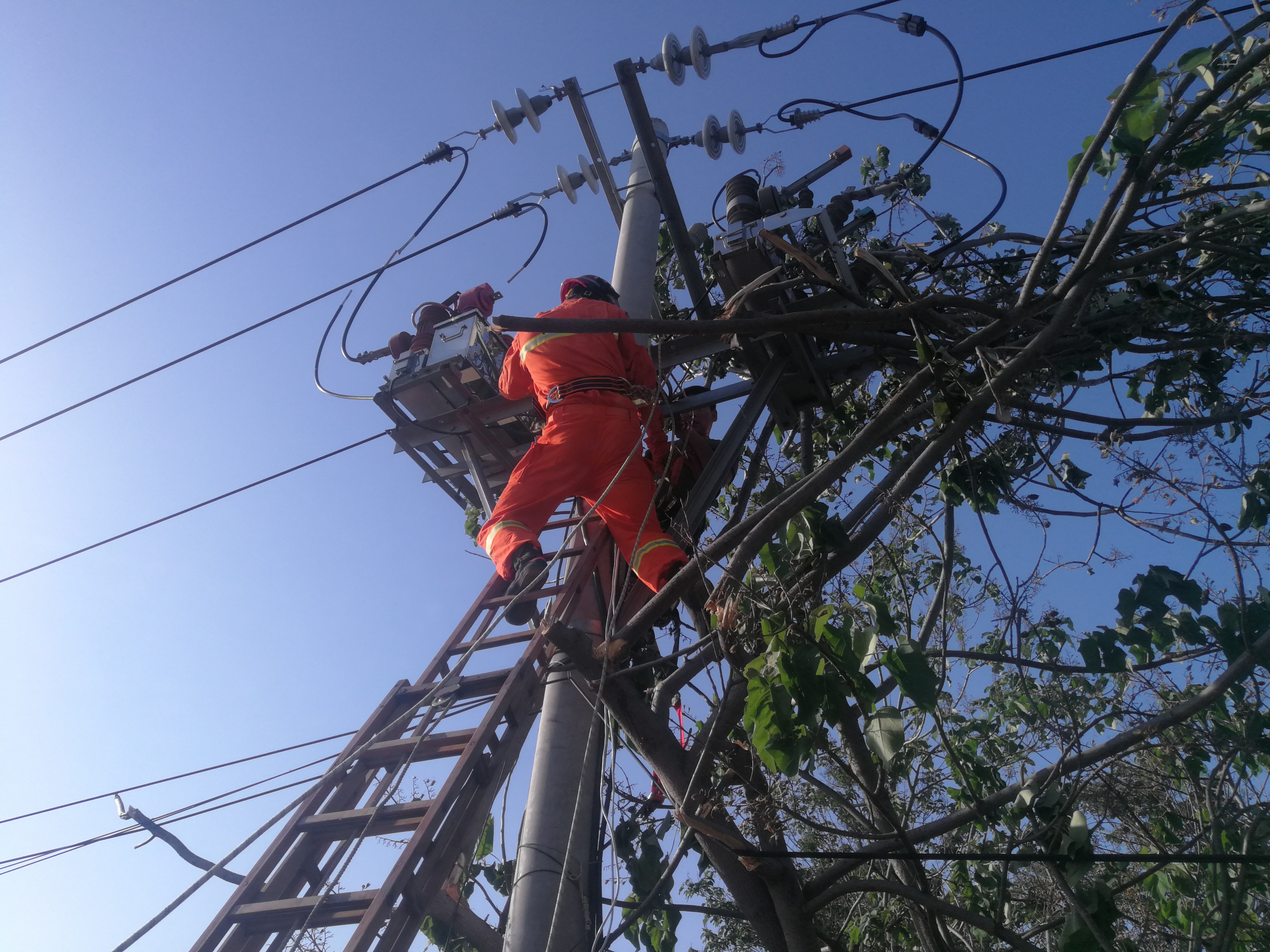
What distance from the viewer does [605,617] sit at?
156 inches

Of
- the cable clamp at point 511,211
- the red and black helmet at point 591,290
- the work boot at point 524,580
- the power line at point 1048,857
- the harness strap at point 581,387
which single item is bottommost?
the power line at point 1048,857

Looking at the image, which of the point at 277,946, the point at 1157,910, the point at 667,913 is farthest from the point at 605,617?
the point at 1157,910

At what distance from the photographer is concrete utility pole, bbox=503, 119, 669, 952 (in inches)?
118

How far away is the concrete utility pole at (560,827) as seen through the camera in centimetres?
300

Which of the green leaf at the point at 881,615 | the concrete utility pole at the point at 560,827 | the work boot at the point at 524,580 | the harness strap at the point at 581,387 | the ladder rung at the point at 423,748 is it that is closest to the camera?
the green leaf at the point at 881,615

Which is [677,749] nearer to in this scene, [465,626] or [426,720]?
[426,720]

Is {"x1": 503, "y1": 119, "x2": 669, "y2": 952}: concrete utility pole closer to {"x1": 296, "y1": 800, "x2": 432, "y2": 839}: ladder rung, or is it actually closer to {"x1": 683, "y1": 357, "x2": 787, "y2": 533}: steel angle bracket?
{"x1": 296, "y1": 800, "x2": 432, "y2": 839}: ladder rung

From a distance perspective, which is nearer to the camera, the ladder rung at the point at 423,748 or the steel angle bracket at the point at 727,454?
the ladder rung at the point at 423,748

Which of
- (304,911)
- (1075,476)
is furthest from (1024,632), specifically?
(304,911)

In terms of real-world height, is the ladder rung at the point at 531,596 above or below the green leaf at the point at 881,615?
above

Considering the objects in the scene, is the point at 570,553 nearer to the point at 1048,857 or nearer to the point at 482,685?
the point at 482,685

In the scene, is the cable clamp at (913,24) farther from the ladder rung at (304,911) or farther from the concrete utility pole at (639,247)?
the ladder rung at (304,911)

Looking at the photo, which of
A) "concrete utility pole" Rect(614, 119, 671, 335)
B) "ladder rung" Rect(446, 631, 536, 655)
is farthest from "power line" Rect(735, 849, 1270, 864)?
"concrete utility pole" Rect(614, 119, 671, 335)

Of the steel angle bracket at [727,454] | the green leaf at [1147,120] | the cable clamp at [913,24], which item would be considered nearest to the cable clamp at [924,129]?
the cable clamp at [913,24]
